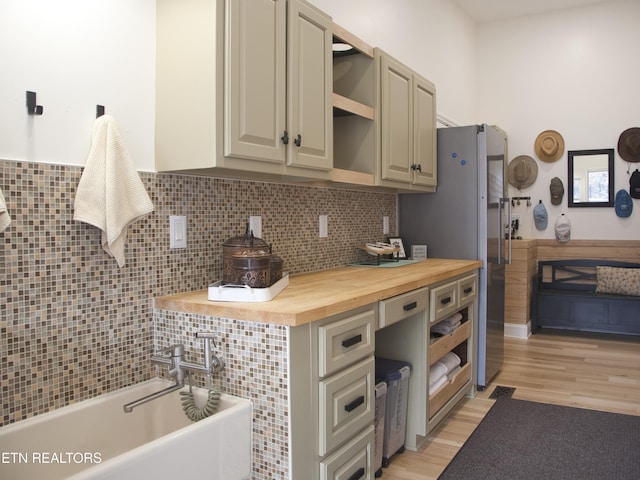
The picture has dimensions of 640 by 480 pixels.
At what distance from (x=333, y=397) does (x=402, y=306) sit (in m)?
0.63

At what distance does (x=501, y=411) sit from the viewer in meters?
3.11

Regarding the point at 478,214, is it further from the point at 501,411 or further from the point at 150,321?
the point at 150,321

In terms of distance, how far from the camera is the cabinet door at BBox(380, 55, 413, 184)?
9.23ft

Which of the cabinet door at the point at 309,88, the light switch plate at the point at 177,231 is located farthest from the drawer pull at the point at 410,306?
the light switch plate at the point at 177,231

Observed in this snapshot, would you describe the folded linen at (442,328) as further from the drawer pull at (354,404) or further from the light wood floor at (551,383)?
the drawer pull at (354,404)

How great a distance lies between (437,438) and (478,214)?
1.46m

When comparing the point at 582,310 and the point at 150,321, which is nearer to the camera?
the point at 150,321

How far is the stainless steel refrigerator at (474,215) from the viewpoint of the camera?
3.42 metres

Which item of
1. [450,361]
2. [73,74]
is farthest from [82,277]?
[450,361]

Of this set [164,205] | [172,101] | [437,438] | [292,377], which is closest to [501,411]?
[437,438]

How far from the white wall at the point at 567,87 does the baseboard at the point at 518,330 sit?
40.3 inches

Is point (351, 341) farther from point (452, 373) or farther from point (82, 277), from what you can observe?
point (452, 373)

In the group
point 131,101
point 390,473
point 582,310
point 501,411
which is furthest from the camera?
point 582,310

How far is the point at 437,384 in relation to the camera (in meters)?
2.83
